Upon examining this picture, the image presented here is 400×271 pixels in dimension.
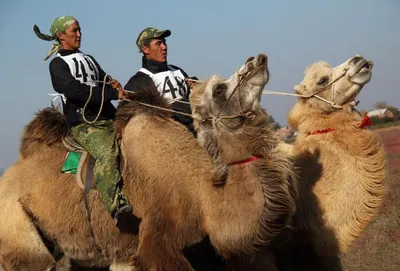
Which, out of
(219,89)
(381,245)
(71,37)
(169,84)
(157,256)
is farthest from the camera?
(381,245)

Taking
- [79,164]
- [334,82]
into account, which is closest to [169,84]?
[79,164]

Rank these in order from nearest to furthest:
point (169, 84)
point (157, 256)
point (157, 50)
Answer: point (157, 256) < point (169, 84) < point (157, 50)

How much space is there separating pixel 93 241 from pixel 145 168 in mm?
921

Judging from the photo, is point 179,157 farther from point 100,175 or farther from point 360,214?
point 360,214

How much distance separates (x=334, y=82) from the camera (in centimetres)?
653

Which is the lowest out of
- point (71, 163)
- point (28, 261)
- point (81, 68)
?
point (28, 261)

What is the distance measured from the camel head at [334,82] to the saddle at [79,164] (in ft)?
7.43

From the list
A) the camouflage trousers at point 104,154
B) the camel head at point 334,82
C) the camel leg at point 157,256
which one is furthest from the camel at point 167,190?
the camel head at point 334,82

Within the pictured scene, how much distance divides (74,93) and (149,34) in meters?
1.19

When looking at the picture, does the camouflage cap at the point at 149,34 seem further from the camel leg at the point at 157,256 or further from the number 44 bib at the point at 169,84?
the camel leg at the point at 157,256

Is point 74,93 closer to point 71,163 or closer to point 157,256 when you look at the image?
point 71,163

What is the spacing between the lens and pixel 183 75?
284 inches

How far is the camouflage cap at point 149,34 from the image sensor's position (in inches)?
277

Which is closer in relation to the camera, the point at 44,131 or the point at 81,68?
the point at 81,68
